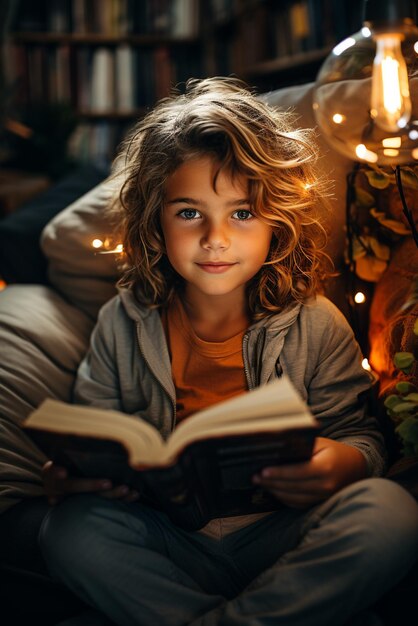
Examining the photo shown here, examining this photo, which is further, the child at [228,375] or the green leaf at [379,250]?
the green leaf at [379,250]

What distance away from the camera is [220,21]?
10.0 ft

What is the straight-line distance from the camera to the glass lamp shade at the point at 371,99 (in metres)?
A: 0.84

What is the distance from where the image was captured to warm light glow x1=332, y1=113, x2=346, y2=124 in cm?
Result: 89

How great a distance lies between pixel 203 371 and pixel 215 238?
26 centimetres

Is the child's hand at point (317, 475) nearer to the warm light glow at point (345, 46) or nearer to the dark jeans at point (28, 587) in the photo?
the dark jeans at point (28, 587)

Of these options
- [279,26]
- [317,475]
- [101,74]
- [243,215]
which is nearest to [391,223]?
[243,215]

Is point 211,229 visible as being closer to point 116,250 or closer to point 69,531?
point 116,250

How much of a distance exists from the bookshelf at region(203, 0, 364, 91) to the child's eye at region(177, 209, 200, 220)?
1.63 meters

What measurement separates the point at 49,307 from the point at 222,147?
1.84 feet

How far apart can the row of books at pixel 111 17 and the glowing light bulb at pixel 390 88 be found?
104 inches

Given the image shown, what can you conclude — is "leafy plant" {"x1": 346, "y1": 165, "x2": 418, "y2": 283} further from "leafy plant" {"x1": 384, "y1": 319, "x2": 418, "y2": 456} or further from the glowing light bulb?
the glowing light bulb

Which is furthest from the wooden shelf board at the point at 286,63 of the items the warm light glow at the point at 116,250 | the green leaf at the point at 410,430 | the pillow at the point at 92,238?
the green leaf at the point at 410,430

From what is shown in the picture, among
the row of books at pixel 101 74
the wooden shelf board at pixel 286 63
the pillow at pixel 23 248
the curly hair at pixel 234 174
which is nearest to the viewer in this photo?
the curly hair at pixel 234 174

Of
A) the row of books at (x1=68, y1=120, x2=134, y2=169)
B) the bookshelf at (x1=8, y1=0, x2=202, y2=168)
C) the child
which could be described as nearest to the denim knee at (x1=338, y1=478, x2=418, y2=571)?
the child
